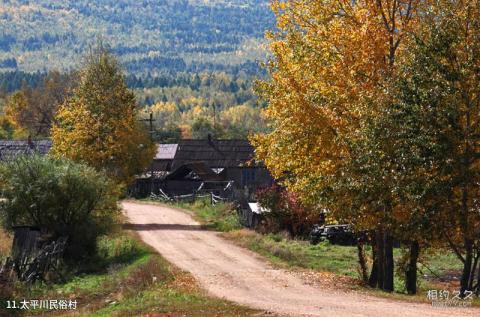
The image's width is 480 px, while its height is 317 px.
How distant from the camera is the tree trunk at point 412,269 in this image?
26.9 meters

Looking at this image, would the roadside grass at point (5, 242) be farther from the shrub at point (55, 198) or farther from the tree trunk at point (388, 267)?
the tree trunk at point (388, 267)

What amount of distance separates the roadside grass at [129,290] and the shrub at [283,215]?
488 inches

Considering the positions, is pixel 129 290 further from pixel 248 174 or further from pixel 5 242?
pixel 248 174

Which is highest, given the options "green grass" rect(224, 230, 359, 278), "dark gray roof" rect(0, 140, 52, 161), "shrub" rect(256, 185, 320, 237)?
"dark gray roof" rect(0, 140, 52, 161)

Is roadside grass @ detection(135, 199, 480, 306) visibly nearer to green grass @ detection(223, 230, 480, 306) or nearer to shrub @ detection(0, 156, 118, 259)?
green grass @ detection(223, 230, 480, 306)

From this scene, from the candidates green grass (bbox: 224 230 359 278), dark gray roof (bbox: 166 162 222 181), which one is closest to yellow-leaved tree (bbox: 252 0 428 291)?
green grass (bbox: 224 230 359 278)

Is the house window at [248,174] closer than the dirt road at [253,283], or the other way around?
the dirt road at [253,283]

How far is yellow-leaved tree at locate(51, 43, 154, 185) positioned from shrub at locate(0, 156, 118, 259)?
10020 millimetres

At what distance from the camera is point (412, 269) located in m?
27.3

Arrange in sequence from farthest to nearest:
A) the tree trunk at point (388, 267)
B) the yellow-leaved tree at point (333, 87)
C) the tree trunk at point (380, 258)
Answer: the tree trunk at point (380, 258) → the tree trunk at point (388, 267) → the yellow-leaved tree at point (333, 87)

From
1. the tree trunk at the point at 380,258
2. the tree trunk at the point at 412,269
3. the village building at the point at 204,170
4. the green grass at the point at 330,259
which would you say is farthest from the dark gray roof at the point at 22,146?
the tree trunk at the point at 412,269

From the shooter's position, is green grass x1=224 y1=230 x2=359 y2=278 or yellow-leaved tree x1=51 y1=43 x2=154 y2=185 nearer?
green grass x1=224 y1=230 x2=359 y2=278

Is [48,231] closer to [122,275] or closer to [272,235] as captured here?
[122,275]

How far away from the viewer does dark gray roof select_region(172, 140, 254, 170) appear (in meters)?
88.9
